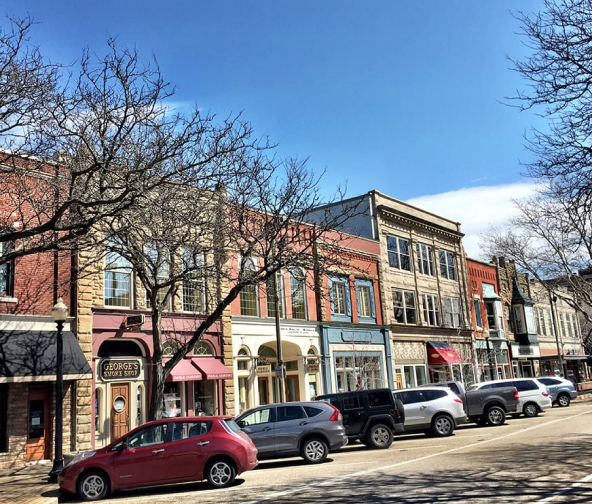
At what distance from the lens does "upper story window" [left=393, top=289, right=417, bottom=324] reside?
37375mm

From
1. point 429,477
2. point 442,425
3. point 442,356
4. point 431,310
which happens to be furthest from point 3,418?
point 431,310

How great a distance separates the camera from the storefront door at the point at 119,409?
20188 mm

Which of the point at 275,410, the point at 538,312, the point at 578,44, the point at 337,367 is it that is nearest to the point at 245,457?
the point at 275,410

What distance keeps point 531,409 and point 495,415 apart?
398 centimetres

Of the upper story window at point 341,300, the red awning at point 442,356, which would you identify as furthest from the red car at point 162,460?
the red awning at point 442,356

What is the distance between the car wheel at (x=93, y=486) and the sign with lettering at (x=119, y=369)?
819 cm

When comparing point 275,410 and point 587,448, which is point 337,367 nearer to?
point 275,410

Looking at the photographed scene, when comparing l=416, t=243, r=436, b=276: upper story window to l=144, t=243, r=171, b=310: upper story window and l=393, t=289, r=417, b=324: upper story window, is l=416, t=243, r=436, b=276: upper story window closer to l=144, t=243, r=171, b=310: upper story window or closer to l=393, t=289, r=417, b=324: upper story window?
l=393, t=289, r=417, b=324: upper story window

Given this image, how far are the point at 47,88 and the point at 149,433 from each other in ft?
23.9

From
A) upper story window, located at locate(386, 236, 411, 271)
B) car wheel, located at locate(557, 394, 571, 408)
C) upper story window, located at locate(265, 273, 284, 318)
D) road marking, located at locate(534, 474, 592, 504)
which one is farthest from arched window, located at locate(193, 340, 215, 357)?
car wheel, located at locate(557, 394, 571, 408)

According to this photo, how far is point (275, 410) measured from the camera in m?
16.2

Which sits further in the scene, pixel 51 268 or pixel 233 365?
pixel 233 365

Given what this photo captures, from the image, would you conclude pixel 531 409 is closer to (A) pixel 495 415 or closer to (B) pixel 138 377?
(A) pixel 495 415

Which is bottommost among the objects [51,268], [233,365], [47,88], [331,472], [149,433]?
[331,472]
